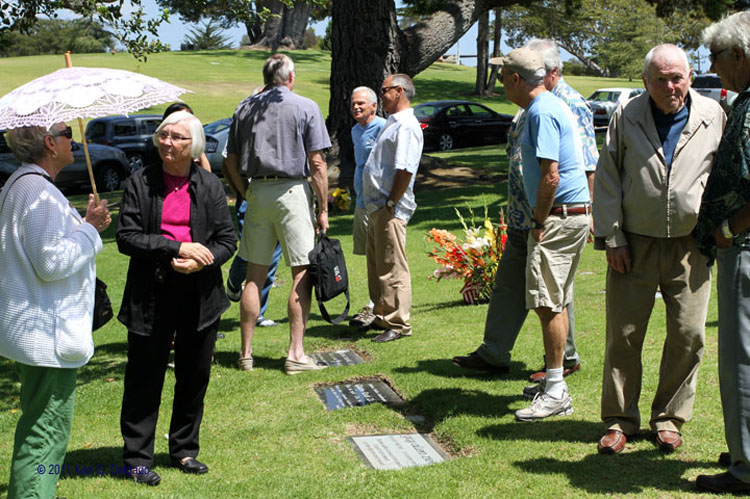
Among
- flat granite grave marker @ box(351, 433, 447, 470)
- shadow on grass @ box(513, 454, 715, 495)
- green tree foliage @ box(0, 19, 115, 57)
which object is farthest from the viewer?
green tree foliage @ box(0, 19, 115, 57)

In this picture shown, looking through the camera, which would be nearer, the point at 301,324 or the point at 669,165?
the point at 669,165

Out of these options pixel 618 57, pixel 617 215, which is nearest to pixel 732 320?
pixel 617 215

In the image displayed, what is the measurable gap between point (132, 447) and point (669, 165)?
10.4ft

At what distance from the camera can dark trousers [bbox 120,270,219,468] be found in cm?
453

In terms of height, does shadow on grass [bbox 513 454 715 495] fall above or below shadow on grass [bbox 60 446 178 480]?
above

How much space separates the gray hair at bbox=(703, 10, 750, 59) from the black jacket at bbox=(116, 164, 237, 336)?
262 cm

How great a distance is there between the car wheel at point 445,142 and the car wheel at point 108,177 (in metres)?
10.9

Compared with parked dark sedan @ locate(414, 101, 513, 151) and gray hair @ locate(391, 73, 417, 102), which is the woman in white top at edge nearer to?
gray hair @ locate(391, 73, 417, 102)

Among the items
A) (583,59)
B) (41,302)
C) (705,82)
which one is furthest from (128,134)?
(583,59)

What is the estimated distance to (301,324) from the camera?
656 cm

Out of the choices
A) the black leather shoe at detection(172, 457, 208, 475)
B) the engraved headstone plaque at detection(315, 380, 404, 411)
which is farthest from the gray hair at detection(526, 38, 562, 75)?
the black leather shoe at detection(172, 457, 208, 475)

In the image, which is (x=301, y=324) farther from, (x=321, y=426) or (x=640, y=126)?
(x=640, y=126)

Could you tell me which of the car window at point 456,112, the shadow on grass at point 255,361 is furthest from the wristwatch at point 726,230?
the car window at point 456,112

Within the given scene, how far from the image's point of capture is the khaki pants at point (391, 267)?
7340 mm
